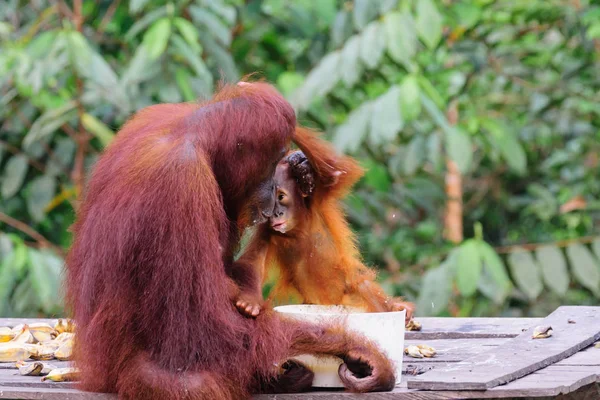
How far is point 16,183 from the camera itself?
202 inches

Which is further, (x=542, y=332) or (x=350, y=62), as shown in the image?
(x=350, y=62)

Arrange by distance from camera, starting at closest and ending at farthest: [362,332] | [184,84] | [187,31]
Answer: [362,332] → [187,31] → [184,84]

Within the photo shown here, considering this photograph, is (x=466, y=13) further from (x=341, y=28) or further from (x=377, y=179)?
(x=377, y=179)

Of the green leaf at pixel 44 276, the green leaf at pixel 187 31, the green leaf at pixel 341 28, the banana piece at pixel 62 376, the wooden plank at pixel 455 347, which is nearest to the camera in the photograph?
the banana piece at pixel 62 376

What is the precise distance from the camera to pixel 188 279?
96.0 inches

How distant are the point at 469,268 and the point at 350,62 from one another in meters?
1.04

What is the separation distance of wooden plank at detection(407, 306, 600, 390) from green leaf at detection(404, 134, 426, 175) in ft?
6.01

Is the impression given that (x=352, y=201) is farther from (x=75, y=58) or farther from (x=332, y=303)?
(x=332, y=303)

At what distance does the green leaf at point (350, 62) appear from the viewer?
4520 mm

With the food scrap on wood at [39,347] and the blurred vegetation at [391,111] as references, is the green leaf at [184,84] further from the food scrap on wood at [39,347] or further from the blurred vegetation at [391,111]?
the food scrap on wood at [39,347]

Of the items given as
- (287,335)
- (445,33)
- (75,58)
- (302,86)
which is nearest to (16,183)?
(75,58)

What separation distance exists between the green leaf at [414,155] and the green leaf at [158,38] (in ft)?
4.73

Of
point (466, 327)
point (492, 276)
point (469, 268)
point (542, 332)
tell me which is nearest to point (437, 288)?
point (469, 268)

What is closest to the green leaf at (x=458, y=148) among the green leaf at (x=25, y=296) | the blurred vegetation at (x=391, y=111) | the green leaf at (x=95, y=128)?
the blurred vegetation at (x=391, y=111)
